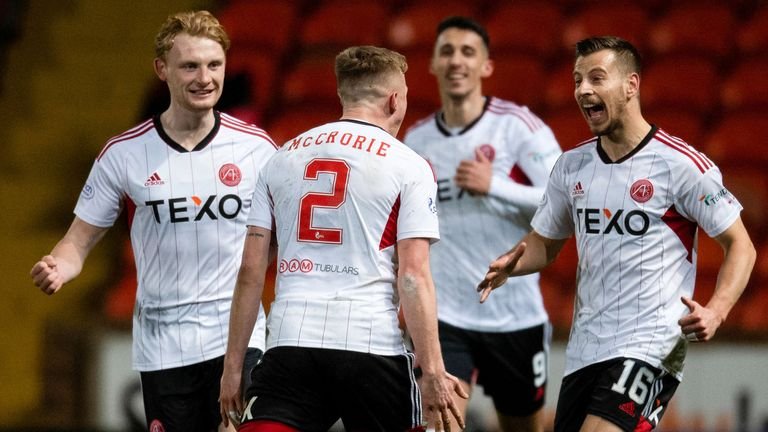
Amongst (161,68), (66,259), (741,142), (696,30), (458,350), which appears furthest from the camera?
(696,30)

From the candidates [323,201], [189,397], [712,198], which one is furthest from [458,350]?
[323,201]

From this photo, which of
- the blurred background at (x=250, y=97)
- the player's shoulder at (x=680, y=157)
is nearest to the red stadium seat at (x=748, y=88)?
the blurred background at (x=250, y=97)

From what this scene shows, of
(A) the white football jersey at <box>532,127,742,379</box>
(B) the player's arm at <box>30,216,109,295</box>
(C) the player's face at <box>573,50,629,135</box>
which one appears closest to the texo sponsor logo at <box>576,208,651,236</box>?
(A) the white football jersey at <box>532,127,742,379</box>

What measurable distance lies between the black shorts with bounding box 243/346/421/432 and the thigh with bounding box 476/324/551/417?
2344 mm

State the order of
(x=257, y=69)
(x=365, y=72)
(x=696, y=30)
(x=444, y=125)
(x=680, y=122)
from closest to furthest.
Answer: (x=365, y=72), (x=444, y=125), (x=680, y=122), (x=696, y=30), (x=257, y=69)

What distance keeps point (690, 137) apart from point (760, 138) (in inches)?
21.9

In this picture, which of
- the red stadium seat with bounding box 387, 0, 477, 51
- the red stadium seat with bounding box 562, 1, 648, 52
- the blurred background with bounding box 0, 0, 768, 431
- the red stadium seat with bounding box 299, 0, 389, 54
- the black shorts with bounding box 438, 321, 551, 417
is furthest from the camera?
the red stadium seat with bounding box 299, 0, 389, 54

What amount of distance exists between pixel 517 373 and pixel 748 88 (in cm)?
508

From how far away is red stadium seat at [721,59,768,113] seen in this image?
11.1m

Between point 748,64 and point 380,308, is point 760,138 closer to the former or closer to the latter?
point 748,64

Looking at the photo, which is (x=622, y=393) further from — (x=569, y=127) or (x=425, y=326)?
(x=569, y=127)

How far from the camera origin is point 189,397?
228 inches

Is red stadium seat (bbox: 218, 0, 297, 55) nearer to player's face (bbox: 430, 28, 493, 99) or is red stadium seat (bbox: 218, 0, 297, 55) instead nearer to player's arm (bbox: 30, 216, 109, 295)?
player's face (bbox: 430, 28, 493, 99)

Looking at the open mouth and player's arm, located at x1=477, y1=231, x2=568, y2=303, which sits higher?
the open mouth
